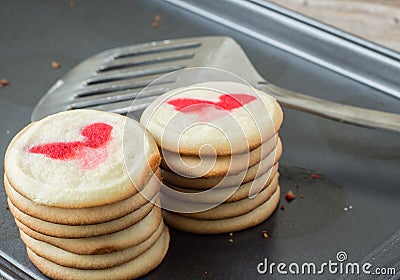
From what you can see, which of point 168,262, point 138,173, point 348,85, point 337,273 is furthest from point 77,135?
point 348,85

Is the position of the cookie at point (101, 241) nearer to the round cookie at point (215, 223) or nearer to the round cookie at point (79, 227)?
the round cookie at point (79, 227)

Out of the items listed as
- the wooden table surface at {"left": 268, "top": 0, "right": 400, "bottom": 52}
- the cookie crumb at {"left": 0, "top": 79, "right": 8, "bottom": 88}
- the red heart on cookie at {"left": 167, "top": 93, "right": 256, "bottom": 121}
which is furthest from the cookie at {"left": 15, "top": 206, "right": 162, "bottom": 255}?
the wooden table surface at {"left": 268, "top": 0, "right": 400, "bottom": 52}

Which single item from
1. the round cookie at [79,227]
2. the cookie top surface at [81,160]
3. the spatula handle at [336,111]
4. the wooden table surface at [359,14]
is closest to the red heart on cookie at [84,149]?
the cookie top surface at [81,160]

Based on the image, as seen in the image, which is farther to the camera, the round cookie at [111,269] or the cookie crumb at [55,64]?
the cookie crumb at [55,64]

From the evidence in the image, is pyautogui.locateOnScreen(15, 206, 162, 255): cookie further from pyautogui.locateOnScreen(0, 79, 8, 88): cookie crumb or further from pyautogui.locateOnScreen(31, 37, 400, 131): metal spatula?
pyautogui.locateOnScreen(0, 79, 8, 88): cookie crumb

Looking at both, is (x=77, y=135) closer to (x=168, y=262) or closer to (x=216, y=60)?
(x=168, y=262)

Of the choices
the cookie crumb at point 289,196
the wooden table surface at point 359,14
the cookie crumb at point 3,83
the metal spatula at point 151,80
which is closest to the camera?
the cookie crumb at point 289,196

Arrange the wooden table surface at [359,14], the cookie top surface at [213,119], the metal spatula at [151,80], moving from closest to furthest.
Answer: the cookie top surface at [213,119] → the metal spatula at [151,80] → the wooden table surface at [359,14]

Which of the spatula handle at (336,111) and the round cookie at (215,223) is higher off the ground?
the spatula handle at (336,111)
